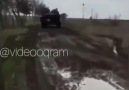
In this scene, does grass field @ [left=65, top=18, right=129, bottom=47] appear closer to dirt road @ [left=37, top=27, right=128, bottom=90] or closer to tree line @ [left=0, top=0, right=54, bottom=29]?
dirt road @ [left=37, top=27, right=128, bottom=90]

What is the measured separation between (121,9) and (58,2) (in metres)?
0.35

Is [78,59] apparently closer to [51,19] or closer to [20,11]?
[51,19]

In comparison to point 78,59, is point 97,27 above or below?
above

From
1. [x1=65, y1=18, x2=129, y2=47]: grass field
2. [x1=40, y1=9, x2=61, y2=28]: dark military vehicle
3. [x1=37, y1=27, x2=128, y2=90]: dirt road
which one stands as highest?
[x1=40, y1=9, x2=61, y2=28]: dark military vehicle

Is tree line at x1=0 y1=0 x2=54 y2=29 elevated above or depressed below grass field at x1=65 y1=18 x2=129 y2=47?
above

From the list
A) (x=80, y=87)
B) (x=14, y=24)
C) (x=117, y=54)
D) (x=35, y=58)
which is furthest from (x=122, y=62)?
(x=14, y=24)

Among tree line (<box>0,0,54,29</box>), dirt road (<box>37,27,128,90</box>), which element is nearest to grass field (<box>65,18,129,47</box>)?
dirt road (<box>37,27,128,90</box>)

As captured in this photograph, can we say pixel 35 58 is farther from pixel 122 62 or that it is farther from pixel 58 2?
pixel 122 62

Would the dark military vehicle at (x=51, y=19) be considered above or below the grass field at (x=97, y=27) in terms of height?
above

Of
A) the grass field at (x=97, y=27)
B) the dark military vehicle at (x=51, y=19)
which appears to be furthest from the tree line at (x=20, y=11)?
the grass field at (x=97, y=27)

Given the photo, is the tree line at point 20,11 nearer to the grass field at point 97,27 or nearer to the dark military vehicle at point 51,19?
the dark military vehicle at point 51,19

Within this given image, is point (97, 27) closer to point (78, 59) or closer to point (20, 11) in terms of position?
point (78, 59)

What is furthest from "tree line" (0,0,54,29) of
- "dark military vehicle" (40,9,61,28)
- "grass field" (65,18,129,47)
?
"grass field" (65,18,129,47)

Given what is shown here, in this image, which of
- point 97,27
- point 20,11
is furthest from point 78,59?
point 20,11
